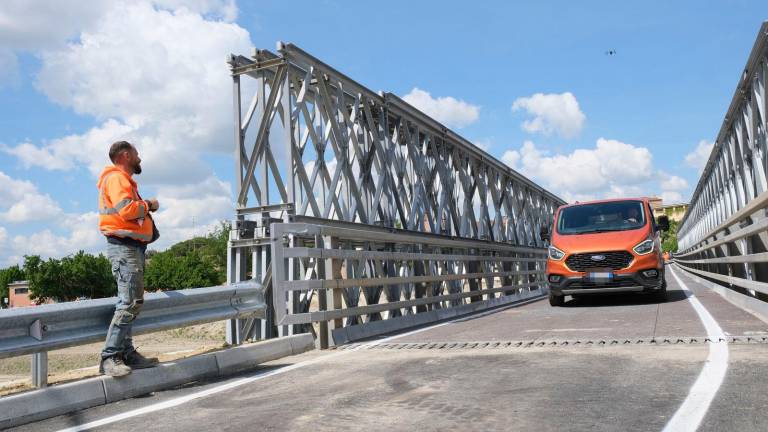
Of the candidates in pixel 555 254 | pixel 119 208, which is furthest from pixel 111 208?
pixel 555 254

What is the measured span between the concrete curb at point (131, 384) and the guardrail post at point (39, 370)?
0.55 ft

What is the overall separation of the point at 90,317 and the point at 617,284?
931 cm

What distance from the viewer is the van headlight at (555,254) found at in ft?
41.4

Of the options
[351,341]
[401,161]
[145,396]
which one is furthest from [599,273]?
[145,396]

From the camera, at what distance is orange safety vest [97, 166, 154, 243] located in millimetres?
Answer: 5250

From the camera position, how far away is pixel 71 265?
319ft

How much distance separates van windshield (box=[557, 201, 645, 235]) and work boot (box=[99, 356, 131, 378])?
9.82m

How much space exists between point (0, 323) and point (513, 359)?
153 inches

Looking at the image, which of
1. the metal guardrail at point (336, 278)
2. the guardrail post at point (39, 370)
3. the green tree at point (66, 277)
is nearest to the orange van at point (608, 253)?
the metal guardrail at point (336, 278)

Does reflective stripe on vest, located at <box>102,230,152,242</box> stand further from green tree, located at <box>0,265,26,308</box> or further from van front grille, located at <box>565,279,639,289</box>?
green tree, located at <box>0,265,26,308</box>

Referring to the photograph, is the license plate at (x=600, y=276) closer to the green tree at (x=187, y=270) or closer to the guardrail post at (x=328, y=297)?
the guardrail post at (x=328, y=297)

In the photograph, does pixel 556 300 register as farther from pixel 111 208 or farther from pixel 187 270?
pixel 187 270

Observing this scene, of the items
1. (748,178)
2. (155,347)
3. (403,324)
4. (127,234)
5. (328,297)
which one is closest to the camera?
(127,234)

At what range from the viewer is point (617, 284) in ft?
39.4
